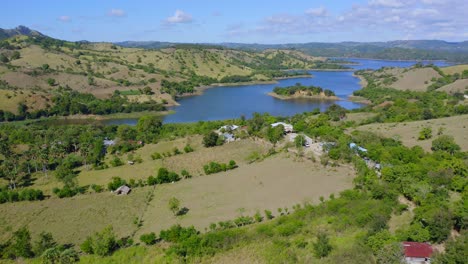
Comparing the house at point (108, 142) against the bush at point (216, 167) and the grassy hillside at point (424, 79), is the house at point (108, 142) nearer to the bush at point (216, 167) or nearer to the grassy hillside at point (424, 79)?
the bush at point (216, 167)

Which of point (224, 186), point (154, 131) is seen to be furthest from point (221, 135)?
point (224, 186)

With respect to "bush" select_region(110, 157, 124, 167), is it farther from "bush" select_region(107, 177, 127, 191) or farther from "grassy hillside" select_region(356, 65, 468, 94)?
"grassy hillside" select_region(356, 65, 468, 94)

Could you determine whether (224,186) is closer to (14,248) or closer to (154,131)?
(14,248)

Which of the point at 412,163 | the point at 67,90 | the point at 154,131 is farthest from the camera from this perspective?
the point at 67,90

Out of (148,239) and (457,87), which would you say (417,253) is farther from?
(457,87)

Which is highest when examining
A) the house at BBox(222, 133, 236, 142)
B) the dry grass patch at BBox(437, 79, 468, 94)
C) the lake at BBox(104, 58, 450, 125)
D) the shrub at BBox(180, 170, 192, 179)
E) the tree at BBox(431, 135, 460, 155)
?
the dry grass patch at BBox(437, 79, 468, 94)

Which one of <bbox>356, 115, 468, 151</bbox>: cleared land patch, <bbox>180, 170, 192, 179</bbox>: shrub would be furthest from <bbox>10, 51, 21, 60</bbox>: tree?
<bbox>356, 115, 468, 151</bbox>: cleared land patch

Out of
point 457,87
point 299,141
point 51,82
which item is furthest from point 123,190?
point 457,87

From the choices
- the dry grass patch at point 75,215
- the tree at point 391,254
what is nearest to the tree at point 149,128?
the dry grass patch at point 75,215
